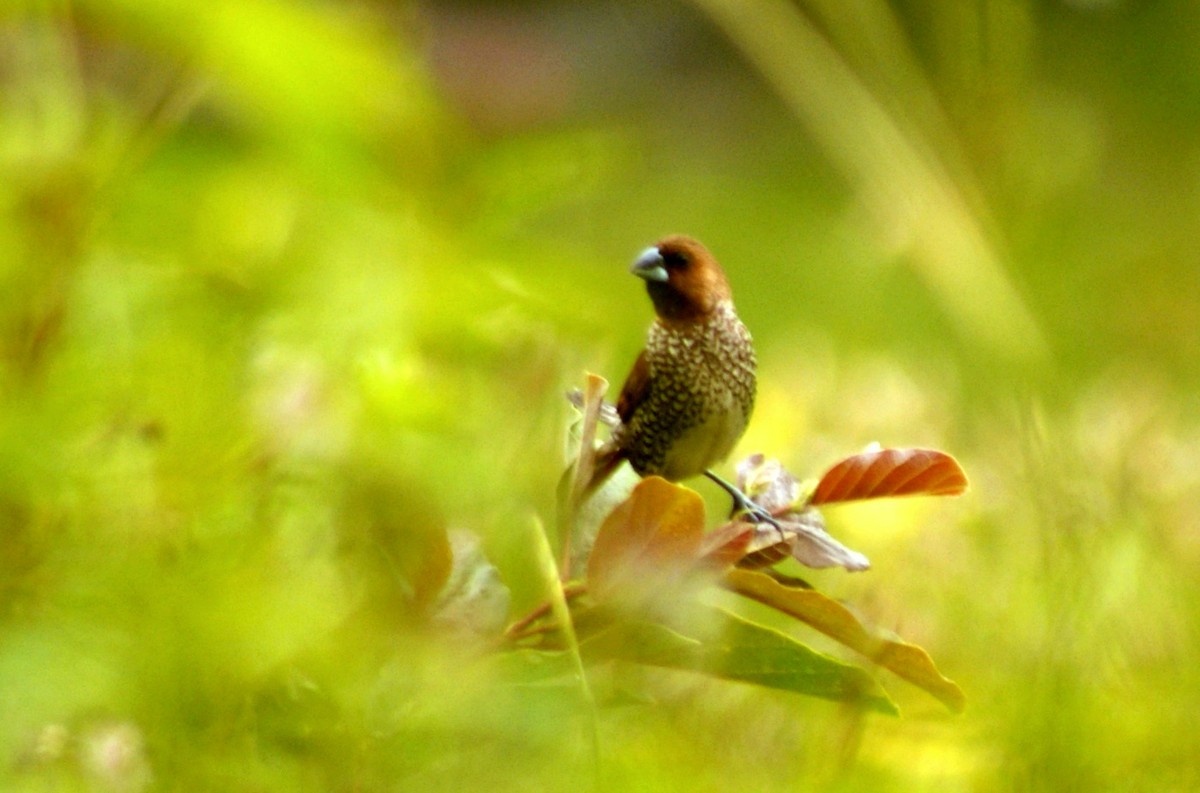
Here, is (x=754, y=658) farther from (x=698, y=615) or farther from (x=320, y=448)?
(x=320, y=448)

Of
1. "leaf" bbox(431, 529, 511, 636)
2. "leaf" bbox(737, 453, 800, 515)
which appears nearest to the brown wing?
"leaf" bbox(737, 453, 800, 515)

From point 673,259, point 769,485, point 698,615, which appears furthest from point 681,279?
point 698,615

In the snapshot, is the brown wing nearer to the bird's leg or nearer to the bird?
the bird

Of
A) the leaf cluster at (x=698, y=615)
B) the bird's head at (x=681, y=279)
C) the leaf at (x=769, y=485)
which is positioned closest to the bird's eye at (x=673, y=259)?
the bird's head at (x=681, y=279)

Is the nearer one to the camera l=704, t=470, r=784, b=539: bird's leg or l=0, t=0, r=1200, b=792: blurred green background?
l=0, t=0, r=1200, b=792: blurred green background

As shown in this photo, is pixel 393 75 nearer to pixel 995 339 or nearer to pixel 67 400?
pixel 67 400

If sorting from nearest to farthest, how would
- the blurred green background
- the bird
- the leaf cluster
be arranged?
1. the blurred green background
2. the leaf cluster
3. the bird
